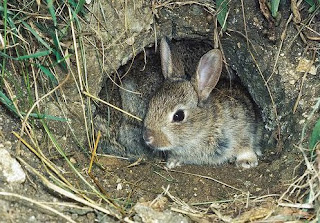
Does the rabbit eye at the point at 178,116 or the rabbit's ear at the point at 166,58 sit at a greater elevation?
the rabbit's ear at the point at 166,58

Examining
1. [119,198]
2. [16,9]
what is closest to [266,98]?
[119,198]

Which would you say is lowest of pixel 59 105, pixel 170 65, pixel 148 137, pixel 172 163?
pixel 172 163

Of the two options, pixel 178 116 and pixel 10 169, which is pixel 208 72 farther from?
pixel 10 169

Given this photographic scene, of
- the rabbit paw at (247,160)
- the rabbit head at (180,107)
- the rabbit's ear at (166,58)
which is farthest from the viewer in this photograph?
the rabbit paw at (247,160)

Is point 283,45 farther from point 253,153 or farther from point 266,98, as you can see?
point 253,153

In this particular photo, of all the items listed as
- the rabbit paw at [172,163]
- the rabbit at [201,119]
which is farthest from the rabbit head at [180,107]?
the rabbit paw at [172,163]

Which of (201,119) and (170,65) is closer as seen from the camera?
(201,119)

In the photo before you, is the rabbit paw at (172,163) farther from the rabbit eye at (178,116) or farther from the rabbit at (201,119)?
the rabbit eye at (178,116)

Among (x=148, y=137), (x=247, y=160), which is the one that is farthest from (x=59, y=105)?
(x=247, y=160)
